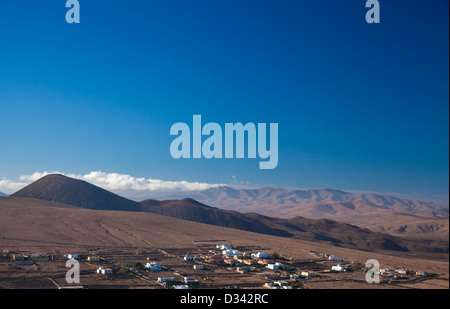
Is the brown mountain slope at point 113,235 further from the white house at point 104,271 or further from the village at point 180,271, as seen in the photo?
the white house at point 104,271

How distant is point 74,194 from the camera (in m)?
104

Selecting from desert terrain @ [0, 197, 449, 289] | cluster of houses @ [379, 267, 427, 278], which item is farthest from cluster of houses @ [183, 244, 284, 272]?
cluster of houses @ [379, 267, 427, 278]

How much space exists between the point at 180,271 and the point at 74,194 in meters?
78.8

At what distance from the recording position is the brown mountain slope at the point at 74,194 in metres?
99.9

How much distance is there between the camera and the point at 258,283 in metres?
30.1

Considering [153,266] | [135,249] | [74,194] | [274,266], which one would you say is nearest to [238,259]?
[274,266]

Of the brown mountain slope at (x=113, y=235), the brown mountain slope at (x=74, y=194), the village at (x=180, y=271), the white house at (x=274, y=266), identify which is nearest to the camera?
the village at (x=180, y=271)

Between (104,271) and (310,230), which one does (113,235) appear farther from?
(310,230)

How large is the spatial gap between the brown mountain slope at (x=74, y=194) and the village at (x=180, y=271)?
5924cm

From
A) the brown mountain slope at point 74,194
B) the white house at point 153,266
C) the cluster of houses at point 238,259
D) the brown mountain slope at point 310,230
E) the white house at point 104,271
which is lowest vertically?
the brown mountain slope at point 310,230

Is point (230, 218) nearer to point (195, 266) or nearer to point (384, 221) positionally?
point (195, 266)

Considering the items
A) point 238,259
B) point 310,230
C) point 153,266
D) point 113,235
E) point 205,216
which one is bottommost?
point 310,230

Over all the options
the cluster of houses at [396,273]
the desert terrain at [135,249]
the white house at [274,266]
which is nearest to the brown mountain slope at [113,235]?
the desert terrain at [135,249]
